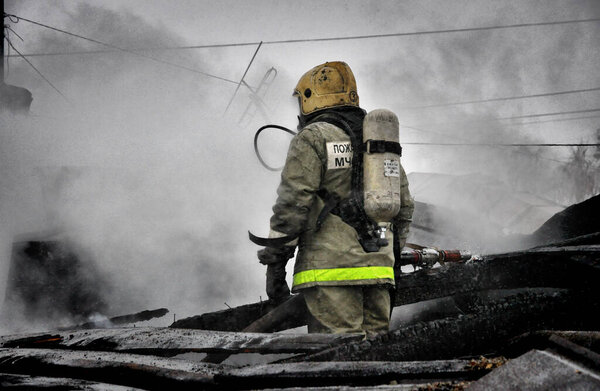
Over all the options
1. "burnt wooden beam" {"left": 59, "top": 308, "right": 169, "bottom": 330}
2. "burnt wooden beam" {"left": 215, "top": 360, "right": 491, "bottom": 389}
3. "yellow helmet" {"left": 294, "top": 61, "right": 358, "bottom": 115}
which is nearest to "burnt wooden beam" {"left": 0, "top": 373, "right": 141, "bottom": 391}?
"burnt wooden beam" {"left": 215, "top": 360, "right": 491, "bottom": 389}

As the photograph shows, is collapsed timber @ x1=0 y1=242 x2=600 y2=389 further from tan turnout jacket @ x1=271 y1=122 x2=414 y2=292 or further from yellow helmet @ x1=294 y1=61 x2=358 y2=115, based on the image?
yellow helmet @ x1=294 y1=61 x2=358 y2=115

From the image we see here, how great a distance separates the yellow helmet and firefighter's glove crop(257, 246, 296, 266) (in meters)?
1.11

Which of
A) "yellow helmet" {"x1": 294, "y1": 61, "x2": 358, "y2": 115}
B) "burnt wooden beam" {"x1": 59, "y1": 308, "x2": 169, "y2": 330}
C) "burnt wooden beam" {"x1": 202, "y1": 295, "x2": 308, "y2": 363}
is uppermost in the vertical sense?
"yellow helmet" {"x1": 294, "y1": 61, "x2": 358, "y2": 115}

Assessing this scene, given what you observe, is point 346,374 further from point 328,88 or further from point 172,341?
point 328,88

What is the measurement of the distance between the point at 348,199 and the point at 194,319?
1.65 meters

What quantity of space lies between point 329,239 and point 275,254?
455 millimetres

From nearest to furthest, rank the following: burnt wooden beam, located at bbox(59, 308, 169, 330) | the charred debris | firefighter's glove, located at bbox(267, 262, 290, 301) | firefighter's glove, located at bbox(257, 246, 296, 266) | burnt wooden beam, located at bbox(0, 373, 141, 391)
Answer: the charred debris → burnt wooden beam, located at bbox(0, 373, 141, 391) → firefighter's glove, located at bbox(257, 246, 296, 266) → firefighter's glove, located at bbox(267, 262, 290, 301) → burnt wooden beam, located at bbox(59, 308, 169, 330)

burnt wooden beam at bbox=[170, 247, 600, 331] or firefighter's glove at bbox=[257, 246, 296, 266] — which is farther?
burnt wooden beam at bbox=[170, 247, 600, 331]

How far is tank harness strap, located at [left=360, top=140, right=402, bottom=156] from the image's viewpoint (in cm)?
237

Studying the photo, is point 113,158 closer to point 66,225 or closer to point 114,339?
point 66,225

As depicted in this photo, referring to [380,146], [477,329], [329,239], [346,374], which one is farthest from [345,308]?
[346,374]

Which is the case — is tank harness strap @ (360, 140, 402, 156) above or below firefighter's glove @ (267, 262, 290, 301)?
above

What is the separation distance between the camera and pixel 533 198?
1708cm

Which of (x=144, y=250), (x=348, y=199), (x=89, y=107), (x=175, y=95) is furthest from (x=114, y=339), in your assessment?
(x=175, y=95)
